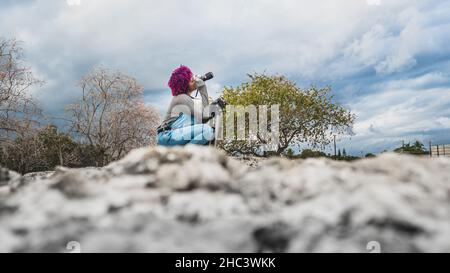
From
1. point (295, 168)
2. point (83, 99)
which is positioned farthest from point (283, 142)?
point (295, 168)

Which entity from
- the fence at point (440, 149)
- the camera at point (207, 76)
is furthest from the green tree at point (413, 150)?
the camera at point (207, 76)

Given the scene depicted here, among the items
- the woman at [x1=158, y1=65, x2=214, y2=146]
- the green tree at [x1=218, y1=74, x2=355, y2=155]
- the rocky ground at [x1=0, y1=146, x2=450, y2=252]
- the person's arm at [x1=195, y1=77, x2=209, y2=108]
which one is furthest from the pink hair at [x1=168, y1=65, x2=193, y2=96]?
the green tree at [x1=218, y1=74, x2=355, y2=155]

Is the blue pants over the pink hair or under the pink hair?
under

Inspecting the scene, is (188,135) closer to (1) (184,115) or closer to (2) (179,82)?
(1) (184,115)

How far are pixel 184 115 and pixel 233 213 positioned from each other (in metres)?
5.14

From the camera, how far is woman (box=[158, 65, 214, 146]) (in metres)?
5.93

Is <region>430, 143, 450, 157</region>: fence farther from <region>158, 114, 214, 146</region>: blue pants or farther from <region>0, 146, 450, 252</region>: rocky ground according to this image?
<region>0, 146, 450, 252</region>: rocky ground

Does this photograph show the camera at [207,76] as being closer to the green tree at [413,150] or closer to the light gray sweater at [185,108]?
the light gray sweater at [185,108]

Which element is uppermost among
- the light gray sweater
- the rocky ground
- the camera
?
the camera

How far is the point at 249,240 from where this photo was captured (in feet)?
4.54

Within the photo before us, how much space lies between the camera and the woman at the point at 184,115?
234 inches

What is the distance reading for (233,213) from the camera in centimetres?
143
